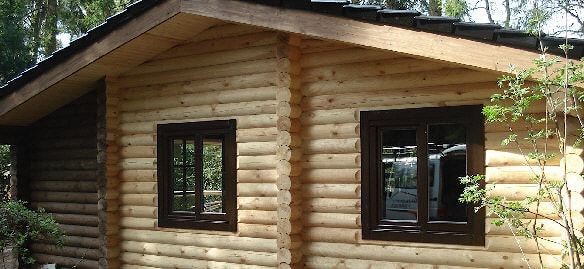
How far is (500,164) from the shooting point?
537cm

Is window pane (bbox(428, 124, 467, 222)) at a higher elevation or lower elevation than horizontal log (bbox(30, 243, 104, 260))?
higher

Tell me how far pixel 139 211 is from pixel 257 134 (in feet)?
8.20

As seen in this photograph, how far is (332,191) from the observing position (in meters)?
6.27

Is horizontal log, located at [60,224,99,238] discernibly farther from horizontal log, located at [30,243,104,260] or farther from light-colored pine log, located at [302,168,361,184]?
light-colored pine log, located at [302,168,361,184]

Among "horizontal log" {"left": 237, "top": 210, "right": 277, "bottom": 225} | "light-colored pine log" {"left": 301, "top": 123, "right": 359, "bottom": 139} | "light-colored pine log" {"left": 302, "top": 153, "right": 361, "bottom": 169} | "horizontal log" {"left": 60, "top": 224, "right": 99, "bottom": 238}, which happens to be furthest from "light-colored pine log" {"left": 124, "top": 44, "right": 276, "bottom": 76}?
"horizontal log" {"left": 60, "top": 224, "right": 99, "bottom": 238}

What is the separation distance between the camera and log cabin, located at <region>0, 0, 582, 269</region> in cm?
538

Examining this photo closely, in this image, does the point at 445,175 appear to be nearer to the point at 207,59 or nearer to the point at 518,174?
the point at 518,174

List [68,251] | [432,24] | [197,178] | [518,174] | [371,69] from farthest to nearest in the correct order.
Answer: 1. [68,251]
2. [197,178]
3. [371,69]
4. [518,174]
5. [432,24]

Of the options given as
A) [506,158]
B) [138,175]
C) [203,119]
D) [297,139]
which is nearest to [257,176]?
[297,139]

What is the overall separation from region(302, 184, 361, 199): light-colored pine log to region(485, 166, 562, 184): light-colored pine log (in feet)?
4.78

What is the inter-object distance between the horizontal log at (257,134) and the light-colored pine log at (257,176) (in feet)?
1.30

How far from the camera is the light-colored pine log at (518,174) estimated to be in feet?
16.8

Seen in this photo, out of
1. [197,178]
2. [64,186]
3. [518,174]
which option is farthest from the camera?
[64,186]

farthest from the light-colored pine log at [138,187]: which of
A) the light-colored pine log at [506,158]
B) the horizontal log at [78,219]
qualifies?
the light-colored pine log at [506,158]
